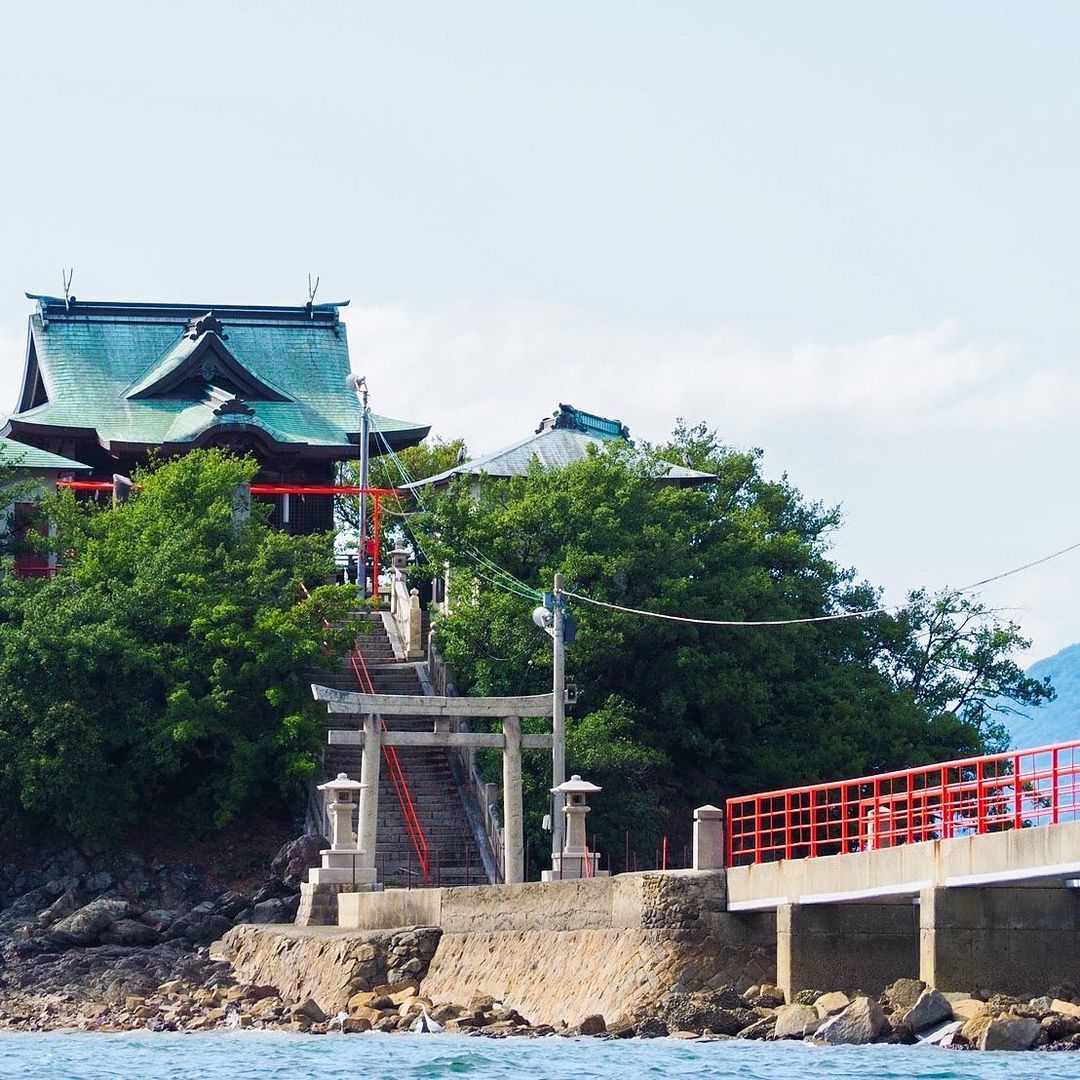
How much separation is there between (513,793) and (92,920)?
7.29 m

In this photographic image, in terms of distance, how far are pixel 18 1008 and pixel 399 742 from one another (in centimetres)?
755

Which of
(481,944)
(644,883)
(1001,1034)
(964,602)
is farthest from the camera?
(964,602)

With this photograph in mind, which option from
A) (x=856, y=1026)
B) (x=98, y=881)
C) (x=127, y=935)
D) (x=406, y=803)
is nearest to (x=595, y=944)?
(x=856, y=1026)

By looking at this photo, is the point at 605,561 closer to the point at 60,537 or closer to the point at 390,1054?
the point at 60,537

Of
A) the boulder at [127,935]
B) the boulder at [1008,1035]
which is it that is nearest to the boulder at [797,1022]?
the boulder at [1008,1035]

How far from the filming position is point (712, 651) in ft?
148

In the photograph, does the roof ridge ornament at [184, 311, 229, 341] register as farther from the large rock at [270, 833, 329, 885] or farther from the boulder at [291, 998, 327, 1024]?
the boulder at [291, 998, 327, 1024]

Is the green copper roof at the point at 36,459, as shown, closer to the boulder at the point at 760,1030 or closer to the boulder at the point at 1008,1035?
the boulder at the point at 760,1030

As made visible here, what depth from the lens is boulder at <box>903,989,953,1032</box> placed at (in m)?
25.6

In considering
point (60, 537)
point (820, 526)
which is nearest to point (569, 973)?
point (60, 537)

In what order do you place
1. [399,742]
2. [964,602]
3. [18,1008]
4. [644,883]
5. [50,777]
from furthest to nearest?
1. [964,602]
2. [50,777]
3. [399,742]
4. [18,1008]
5. [644,883]

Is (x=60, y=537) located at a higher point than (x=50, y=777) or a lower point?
higher

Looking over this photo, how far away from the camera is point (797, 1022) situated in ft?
87.5

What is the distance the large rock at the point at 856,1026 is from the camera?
1009 inches
